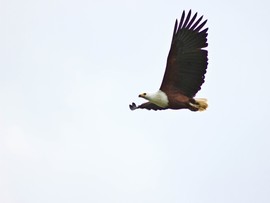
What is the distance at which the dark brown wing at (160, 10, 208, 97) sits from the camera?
3164cm

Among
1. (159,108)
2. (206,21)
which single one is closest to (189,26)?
(206,21)

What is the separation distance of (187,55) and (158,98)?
1453 mm

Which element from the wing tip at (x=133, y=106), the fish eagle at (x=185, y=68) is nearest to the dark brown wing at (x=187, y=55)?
the fish eagle at (x=185, y=68)

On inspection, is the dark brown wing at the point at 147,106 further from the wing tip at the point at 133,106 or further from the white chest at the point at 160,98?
the white chest at the point at 160,98

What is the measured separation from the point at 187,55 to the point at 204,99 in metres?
1.41

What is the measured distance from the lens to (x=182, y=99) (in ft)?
105

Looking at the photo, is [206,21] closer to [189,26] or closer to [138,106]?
[189,26]

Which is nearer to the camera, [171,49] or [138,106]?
[171,49]

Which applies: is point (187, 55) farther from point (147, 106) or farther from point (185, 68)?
point (147, 106)

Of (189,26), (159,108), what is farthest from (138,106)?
(189,26)

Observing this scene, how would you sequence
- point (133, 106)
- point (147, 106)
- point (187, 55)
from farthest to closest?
point (133, 106) < point (147, 106) < point (187, 55)

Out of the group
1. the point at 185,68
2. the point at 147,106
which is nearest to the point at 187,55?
the point at 185,68

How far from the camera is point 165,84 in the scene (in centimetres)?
3195

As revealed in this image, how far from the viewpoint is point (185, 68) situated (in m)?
31.7
